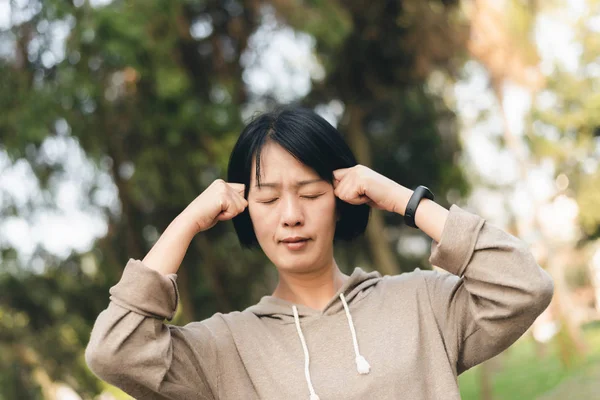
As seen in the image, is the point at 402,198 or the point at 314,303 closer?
the point at 402,198

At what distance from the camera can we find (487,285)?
6.73 ft

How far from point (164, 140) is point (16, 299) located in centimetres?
425

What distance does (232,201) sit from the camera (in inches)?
87.9

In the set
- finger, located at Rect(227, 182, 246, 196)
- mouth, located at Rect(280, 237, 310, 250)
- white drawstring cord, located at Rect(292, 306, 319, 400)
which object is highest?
finger, located at Rect(227, 182, 246, 196)

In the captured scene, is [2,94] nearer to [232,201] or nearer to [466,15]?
[232,201]

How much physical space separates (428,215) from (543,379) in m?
14.0

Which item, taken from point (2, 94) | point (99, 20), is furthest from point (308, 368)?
point (2, 94)

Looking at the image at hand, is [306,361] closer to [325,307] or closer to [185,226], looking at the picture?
[325,307]

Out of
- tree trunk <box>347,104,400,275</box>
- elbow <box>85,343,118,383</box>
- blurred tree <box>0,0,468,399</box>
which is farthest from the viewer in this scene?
tree trunk <box>347,104,400,275</box>

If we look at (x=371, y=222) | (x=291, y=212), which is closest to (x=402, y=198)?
Result: (x=291, y=212)

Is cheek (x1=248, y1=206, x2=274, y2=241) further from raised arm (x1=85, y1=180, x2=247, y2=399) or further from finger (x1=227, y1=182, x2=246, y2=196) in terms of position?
raised arm (x1=85, y1=180, x2=247, y2=399)

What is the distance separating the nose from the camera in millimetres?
2158

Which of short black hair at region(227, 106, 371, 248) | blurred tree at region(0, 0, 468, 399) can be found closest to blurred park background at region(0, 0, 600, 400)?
blurred tree at region(0, 0, 468, 399)

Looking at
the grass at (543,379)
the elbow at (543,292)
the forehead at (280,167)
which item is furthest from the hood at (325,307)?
the grass at (543,379)
